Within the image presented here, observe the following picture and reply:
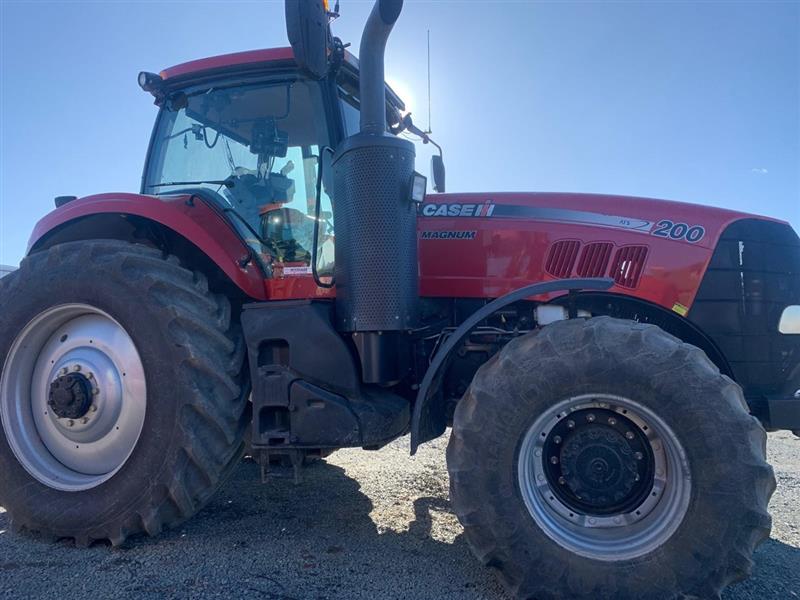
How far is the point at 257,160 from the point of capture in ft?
10.6

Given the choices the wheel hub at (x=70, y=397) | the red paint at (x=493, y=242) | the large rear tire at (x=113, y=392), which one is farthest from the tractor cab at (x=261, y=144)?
the wheel hub at (x=70, y=397)

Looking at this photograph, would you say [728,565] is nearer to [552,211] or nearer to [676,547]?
[676,547]

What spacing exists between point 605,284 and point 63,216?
2.94m

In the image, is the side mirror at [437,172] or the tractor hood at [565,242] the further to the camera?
the side mirror at [437,172]

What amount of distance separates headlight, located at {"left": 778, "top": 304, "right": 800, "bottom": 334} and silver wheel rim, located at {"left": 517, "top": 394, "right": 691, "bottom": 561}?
122 cm

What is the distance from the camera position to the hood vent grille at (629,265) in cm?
290

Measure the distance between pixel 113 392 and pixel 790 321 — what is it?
3.59 metres

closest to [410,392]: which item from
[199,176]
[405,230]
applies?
[405,230]

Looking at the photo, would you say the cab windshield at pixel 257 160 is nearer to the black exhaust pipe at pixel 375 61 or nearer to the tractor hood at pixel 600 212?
the black exhaust pipe at pixel 375 61

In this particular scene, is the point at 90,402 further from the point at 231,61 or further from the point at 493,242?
the point at 493,242

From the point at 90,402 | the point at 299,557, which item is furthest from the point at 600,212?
the point at 90,402

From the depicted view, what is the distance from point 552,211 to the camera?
307cm

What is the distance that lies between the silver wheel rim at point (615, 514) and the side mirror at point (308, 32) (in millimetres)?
1890

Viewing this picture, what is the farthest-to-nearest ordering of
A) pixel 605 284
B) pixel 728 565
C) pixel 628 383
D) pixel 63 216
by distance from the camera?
pixel 63 216 < pixel 605 284 < pixel 628 383 < pixel 728 565
